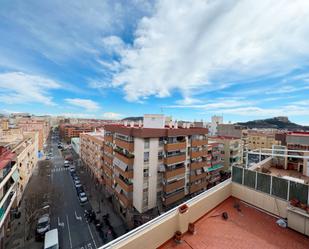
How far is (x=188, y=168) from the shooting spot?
2336cm

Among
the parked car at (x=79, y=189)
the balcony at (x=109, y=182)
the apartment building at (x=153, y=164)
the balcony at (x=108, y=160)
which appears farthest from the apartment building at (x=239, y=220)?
the parked car at (x=79, y=189)

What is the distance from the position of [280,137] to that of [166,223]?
16.9m

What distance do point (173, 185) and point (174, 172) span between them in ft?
5.72

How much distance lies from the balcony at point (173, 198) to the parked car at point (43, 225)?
14905mm

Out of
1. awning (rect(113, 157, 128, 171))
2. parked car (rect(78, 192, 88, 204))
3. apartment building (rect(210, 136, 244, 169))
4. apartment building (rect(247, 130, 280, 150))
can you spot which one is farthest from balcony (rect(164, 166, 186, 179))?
apartment building (rect(247, 130, 280, 150))

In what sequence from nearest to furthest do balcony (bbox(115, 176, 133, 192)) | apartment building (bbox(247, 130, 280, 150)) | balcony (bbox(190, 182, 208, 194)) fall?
1. balcony (bbox(115, 176, 133, 192))
2. balcony (bbox(190, 182, 208, 194))
3. apartment building (bbox(247, 130, 280, 150))

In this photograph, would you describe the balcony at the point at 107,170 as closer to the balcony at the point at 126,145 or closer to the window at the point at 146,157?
the balcony at the point at 126,145

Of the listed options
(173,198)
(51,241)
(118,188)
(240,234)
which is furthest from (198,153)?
(51,241)

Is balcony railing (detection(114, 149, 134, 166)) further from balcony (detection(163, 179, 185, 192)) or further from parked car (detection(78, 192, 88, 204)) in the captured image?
parked car (detection(78, 192, 88, 204))

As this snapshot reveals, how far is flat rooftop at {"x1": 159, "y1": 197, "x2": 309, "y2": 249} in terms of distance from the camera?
5535 millimetres

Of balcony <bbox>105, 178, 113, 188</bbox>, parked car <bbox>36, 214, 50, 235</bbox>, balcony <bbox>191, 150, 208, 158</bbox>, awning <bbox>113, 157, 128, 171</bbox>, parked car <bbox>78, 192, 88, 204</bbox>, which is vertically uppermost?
balcony <bbox>191, 150, 208, 158</bbox>

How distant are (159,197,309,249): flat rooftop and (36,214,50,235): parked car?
21.0 metres

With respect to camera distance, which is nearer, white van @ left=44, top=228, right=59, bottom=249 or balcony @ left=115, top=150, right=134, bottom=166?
white van @ left=44, top=228, right=59, bottom=249

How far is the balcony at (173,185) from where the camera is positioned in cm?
1983
